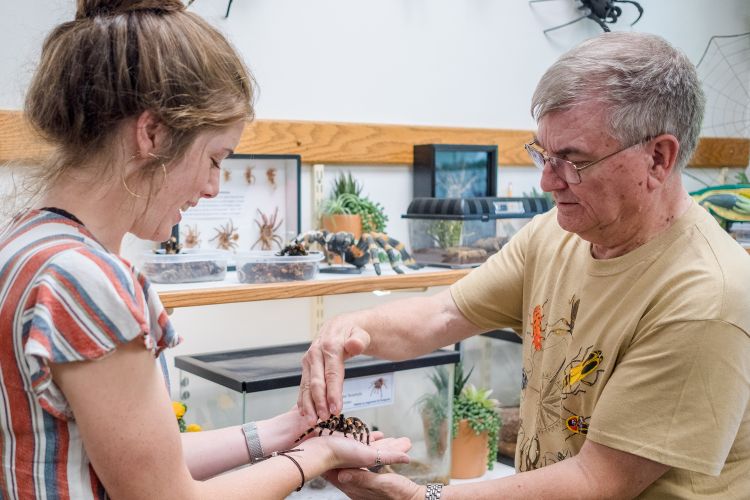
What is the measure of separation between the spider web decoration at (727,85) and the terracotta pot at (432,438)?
1.86 m

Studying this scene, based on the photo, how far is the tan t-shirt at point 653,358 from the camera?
124 centimetres

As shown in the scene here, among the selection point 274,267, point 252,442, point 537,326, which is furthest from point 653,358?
point 274,267

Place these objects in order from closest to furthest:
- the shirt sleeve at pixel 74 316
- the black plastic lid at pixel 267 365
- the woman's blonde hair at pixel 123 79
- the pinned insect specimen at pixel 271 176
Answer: the shirt sleeve at pixel 74 316
the woman's blonde hair at pixel 123 79
the black plastic lid at pixel 267 365
the pinned insect specimen at pixel 271 176

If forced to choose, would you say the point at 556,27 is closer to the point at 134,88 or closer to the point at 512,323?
the point at 512,323

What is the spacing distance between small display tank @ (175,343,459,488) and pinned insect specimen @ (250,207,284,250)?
0.28 meters

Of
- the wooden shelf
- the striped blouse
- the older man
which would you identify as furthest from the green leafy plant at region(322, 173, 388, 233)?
the striped blouse

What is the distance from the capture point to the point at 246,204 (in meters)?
2.18

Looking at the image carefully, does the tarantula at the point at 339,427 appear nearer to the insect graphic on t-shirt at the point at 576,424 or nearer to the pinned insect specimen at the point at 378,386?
the insect graphic on t-shirt at the point at 576,424

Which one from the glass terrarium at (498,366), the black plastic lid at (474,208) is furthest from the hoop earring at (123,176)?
the glass terrarium at (498,366)

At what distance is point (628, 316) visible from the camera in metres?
1.34

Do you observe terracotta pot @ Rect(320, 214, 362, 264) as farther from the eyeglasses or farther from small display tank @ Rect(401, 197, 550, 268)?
the eyeglasses

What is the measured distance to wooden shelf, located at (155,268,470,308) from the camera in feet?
5.67

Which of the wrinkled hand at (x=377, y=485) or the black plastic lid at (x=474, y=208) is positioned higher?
the black plastic lid at (x=474, y=208)

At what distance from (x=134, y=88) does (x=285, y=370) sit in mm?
1071
